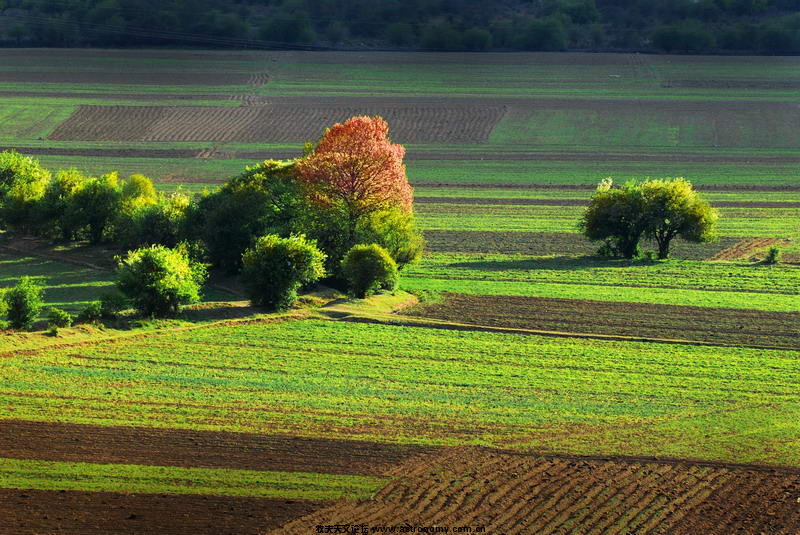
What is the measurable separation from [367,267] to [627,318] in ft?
42.8

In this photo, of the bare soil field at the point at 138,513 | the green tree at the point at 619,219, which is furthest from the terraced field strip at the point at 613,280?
the bare soil field at the point at 138,513

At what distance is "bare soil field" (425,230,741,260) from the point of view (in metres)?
75.0

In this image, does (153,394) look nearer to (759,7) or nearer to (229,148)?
(229,148)

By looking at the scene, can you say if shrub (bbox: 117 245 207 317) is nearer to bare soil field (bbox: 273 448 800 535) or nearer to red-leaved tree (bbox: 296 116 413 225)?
red-leaved tree (bbox: 296 116 413 225)

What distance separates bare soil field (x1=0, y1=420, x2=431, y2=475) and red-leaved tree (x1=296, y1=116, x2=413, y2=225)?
26598 millimetres

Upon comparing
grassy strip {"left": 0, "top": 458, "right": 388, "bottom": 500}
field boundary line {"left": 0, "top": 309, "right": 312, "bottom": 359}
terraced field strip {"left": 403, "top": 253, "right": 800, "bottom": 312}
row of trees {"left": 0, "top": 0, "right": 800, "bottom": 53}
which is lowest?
grassy strip {"left": 0, "top": 458, "right": 388, "bottom": 500}

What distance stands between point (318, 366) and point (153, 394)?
754 cm

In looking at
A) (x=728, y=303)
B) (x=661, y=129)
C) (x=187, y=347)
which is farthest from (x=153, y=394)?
(x=661, y=129)

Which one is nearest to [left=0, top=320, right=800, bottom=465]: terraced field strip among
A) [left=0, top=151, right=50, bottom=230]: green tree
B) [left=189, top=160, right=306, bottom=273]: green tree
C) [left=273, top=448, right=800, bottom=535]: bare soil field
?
[left=273, top=448, right=800, bottom=535]: bare soil field

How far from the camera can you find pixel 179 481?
36.8 meters

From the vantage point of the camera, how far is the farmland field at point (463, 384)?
35812 millimetres

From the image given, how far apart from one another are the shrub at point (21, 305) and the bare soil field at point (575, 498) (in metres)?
21.8

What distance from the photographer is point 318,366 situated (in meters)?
49.4

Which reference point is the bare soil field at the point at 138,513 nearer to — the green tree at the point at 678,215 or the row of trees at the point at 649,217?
the row of trees at the point at 649,217
